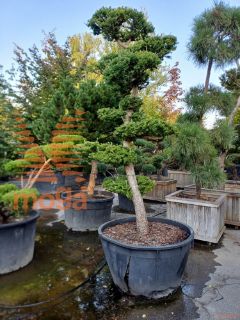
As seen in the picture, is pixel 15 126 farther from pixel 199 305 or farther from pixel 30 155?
pixel 199 305

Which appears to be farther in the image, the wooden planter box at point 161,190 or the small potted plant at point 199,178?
the wooden planter box at point 161,190

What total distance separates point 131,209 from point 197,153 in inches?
83.9

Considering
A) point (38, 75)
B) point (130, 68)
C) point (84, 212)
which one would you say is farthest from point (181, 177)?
point (130, 68)

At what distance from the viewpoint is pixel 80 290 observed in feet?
7.16

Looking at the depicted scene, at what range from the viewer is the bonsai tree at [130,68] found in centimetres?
228

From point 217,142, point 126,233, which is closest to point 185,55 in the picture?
point 217,142

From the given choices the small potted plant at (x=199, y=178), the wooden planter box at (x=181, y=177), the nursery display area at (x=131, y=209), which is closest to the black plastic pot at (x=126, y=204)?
the nursery display area at (x=131, y=209)

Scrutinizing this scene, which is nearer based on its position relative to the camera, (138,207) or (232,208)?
(138,207)

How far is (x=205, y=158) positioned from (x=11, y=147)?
16.5 ft

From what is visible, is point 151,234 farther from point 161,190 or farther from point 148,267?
point 161,190

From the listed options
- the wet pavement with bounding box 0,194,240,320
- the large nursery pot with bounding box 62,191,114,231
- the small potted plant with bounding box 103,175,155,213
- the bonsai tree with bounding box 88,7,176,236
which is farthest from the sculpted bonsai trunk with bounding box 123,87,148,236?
the large nursery pot with bounding box 62,191,114,231

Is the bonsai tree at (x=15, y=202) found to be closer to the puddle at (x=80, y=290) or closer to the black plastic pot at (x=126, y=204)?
the puddle at (x=80, y=290)

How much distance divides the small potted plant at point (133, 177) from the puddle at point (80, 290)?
0.46 feet

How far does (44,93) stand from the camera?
6.74 m
